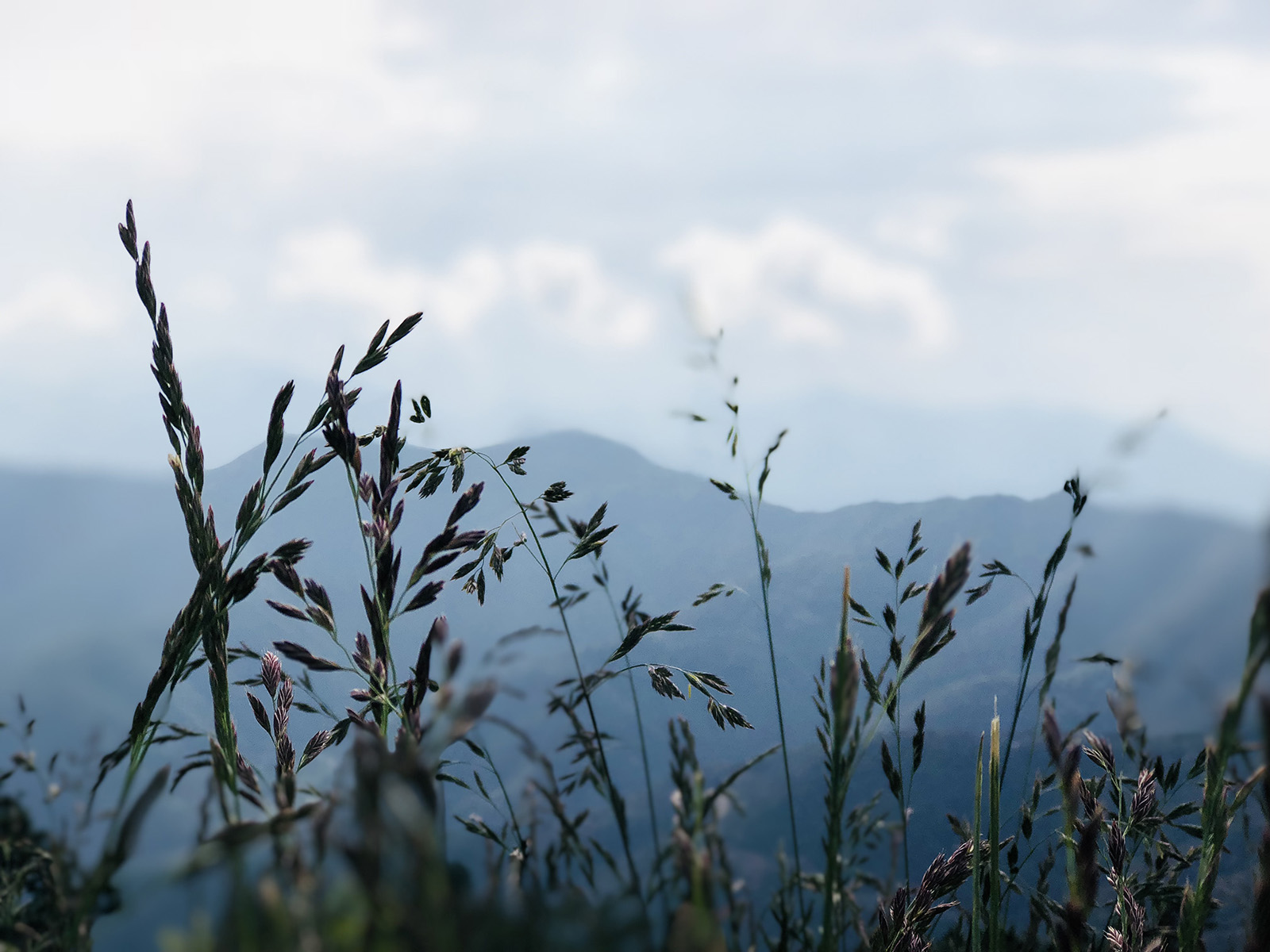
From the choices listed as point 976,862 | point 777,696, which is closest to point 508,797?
point 777,696

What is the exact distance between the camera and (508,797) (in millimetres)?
1112

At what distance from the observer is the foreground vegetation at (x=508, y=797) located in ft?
1.46

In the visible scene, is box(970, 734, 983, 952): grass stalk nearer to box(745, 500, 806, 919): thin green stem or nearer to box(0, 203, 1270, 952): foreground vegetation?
box(0, 203, 1270, 952): foreground vegetation

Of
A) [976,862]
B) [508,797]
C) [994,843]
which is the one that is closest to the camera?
[976,862]

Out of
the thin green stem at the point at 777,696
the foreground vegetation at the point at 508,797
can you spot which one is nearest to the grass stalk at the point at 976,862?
the foreground vegetation at the point at 508,797

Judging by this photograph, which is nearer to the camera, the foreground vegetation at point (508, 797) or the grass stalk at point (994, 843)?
the foreground vegetation at point (508, 797)

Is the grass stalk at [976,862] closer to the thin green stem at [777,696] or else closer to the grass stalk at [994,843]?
the grass stalk at [994,843]

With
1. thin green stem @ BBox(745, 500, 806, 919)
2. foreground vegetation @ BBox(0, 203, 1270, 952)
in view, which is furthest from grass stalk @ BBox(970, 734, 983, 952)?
thin green stem @ BBox(745, 500, 806, 919)

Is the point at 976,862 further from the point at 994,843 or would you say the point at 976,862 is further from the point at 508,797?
the point at 508,797

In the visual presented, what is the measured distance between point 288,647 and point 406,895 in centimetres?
59

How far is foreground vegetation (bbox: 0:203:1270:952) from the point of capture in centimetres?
44

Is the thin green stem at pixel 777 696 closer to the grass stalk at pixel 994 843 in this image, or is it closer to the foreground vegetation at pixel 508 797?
the foreground vegetation at pixel 508 797

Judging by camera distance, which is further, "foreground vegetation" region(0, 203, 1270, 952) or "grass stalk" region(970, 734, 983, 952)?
"grass stalk" region(970, 734, 983, 952)

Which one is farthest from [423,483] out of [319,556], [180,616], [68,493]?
[68,493]
